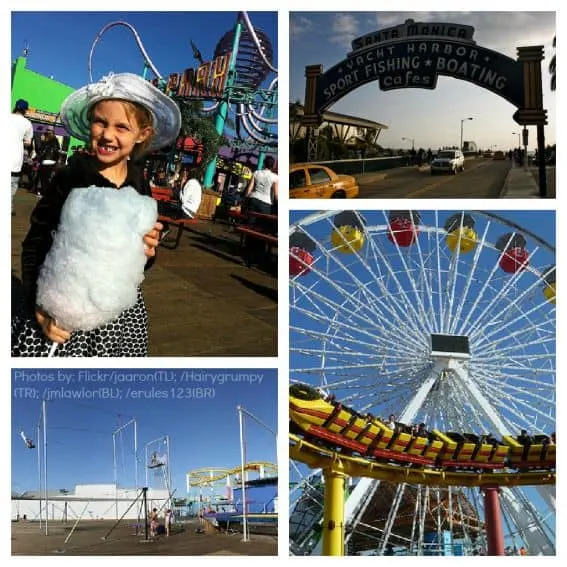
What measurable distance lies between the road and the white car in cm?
4

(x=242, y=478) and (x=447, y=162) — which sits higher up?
(x=447, y=162)

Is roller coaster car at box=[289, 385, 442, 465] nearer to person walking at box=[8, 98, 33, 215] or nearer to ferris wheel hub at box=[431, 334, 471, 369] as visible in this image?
ferris wheel hub at box=[431, 334, 471, 369]

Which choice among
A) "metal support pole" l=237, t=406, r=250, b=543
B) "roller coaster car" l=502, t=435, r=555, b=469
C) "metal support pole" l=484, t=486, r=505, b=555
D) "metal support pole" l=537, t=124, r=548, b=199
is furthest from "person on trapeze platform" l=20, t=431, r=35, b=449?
"metal support pole" l=537, t=124, r=548, b=199

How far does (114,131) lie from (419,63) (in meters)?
1.99

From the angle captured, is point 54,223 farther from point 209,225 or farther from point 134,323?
point 209,225

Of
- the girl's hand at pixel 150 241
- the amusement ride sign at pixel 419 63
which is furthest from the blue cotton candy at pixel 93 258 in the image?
the amusement ride sign at pixel 419 63

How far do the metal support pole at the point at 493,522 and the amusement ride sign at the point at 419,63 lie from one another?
2.73 metres

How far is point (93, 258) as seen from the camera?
11.8 feet

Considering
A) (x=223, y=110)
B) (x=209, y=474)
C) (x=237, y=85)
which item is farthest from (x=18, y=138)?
(x=209, y=474)

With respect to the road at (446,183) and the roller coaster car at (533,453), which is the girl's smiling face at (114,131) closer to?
the road at (446,183)

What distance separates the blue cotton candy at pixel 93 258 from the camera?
3611 mm

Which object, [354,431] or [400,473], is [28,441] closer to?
[354,431]

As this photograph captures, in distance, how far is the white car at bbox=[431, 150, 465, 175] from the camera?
15.2 ft

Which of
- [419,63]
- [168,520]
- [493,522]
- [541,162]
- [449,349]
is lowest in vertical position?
[493,522]
